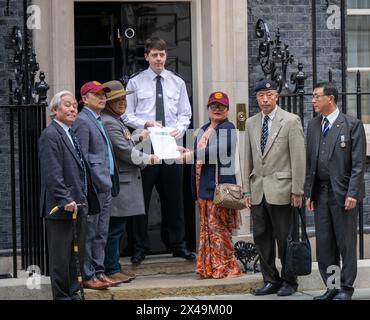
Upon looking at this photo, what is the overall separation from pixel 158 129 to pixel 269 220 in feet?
4.65

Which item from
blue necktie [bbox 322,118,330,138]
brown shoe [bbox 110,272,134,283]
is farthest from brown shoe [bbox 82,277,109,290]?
blue necktie [bbox 322,118,330,138]

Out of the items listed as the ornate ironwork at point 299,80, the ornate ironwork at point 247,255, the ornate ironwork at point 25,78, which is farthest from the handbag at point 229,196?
the ornate ironwork at point 25,78

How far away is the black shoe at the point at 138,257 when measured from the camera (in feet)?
36.1

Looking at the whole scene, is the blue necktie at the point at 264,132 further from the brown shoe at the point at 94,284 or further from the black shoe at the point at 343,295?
the brown shoe at the point at 94,284

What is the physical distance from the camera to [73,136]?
9.62 meters

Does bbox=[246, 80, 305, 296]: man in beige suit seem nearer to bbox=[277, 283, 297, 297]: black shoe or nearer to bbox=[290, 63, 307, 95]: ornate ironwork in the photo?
bbox=[277, 283, 297, 297]: black shoe

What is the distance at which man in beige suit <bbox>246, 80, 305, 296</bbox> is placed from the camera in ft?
33.1

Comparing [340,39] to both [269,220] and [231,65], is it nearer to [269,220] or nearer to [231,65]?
[231,65]

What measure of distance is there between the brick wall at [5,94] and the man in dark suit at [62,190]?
151 centimetres

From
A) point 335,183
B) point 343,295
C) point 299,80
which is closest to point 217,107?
point 299,80

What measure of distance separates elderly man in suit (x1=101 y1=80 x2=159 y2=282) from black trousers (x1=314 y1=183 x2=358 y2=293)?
168 centimetres

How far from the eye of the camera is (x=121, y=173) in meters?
10.5

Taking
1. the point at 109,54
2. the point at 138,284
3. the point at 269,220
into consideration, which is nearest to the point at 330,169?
the point at 269,220

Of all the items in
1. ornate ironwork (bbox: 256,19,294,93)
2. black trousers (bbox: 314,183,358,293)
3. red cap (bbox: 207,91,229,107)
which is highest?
ornate ironwork (bbox: 256,19,294,93)
